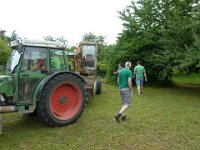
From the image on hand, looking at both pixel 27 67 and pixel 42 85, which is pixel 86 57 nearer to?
pixel 27 67

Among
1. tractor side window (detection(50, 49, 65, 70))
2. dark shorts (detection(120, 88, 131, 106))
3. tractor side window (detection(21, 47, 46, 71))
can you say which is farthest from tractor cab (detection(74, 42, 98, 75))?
tractor side window (detection(21, 47, 46, 71))

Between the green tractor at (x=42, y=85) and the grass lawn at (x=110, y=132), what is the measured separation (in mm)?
455

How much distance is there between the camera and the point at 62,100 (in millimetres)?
7875

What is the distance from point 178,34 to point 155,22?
11.4 ft

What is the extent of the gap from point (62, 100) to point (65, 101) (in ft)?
0.32

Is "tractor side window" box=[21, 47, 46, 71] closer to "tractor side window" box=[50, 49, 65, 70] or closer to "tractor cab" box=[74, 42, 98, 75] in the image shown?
"tractor side window" box=[50, 49, 65, 70]

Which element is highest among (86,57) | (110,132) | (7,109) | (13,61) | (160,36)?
(160,36)

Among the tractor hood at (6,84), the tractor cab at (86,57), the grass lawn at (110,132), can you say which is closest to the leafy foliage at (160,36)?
the tractor cab at (86,57)

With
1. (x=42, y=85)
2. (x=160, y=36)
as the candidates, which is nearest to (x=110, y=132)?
(x=42, y=85)

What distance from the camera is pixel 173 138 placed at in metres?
6.81

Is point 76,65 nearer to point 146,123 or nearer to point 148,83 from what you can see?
point 148,83

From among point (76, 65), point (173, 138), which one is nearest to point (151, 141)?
point (173, 138)

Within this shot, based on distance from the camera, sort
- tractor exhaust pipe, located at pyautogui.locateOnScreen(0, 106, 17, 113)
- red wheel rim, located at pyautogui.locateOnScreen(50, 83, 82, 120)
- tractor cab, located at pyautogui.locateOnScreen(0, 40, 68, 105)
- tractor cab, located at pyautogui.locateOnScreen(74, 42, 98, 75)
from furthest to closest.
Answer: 1. tractor cab, located at pyautogui.locateOnScreen(74, 42, 98, 75)
2. red wheel rim, located at pyautogui.locateOnScreen(50, 83, 82, 120)
3. tractor cab, located at pyautogui.locateOnScreen(0, 40, 68, 105)
4. tractor exhaust pipe, located at pyautogui.locateOnScreen(0, 106, 17, 113)

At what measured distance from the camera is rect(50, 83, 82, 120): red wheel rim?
25.0 feet
